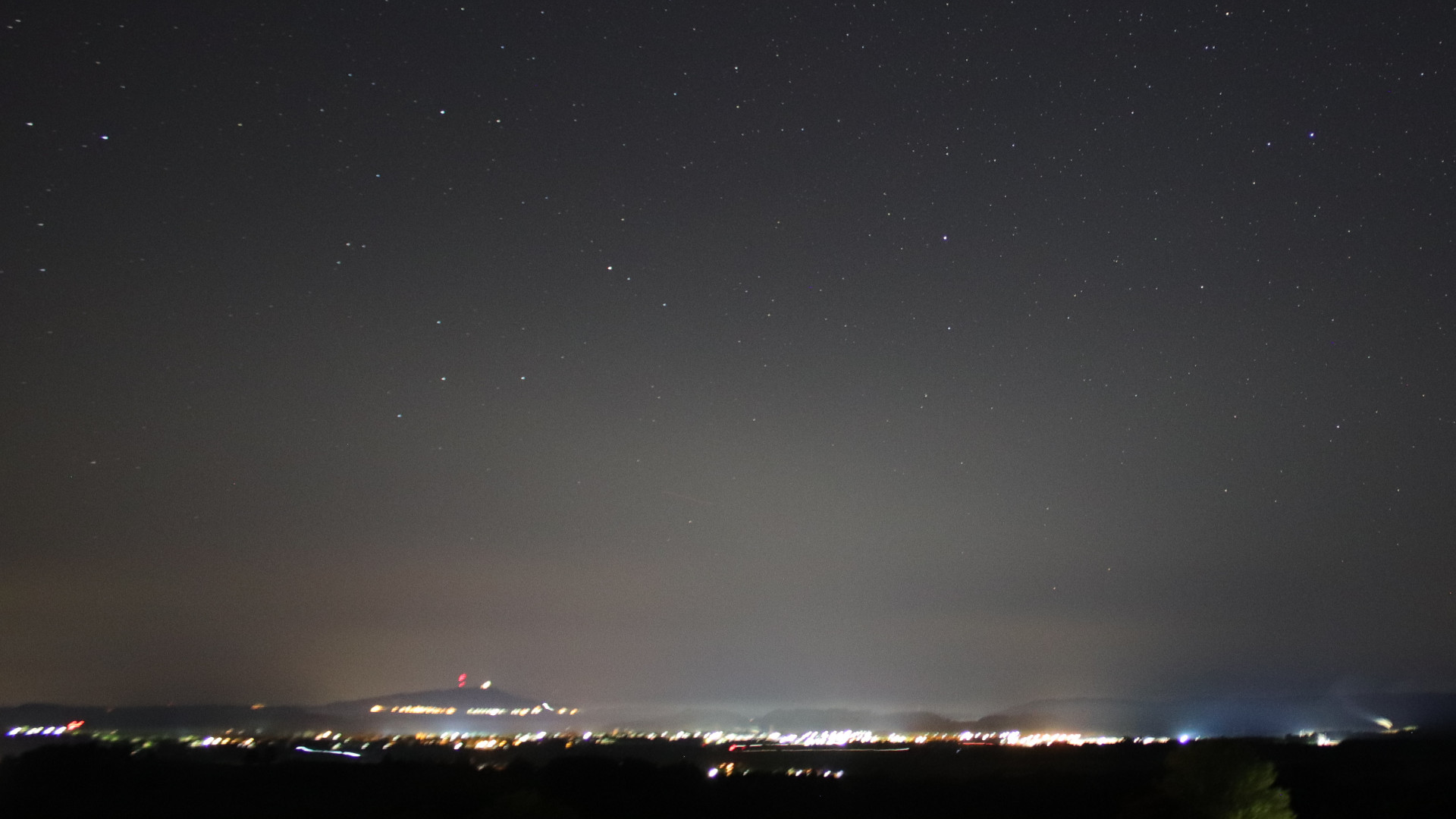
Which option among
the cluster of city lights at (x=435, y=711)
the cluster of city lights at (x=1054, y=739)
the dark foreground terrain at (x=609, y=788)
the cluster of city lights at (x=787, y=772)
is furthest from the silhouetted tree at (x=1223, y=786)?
the cluster of city lights at (x=435, y=711)

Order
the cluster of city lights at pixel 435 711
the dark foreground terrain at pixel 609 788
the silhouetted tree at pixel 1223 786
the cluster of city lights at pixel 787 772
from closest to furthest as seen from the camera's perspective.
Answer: the dark foreground terrain at pixel 609 788
the silhouetted tree at pixel 1223 786
the cluster of city lights at pixel 787 772
the cluster of city lights at pixel 435 711

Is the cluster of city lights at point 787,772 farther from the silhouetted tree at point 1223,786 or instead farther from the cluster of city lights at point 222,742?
the cluster of city lights at point 222,742

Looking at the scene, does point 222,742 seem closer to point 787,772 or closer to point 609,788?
point 787,772

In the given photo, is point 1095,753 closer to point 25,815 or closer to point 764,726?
point 25,815

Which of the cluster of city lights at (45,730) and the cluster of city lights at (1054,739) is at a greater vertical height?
the cluster of city lights at (1054,739)

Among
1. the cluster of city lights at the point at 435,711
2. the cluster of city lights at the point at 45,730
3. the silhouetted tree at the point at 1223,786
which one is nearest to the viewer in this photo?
the silhouetted tree at the point at 1223,786

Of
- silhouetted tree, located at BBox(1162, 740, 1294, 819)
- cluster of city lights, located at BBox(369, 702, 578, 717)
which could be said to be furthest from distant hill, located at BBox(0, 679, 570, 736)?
silhouetted tree, located at BBox(1162, 740, 1294, 819)

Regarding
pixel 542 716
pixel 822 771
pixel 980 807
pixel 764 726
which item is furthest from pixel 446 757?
pixel 542 716
